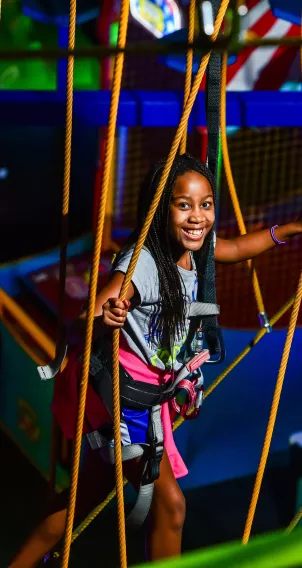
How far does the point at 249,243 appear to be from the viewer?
217 cm

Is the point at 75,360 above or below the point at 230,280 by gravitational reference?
above

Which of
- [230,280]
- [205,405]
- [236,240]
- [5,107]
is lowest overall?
[205,405]

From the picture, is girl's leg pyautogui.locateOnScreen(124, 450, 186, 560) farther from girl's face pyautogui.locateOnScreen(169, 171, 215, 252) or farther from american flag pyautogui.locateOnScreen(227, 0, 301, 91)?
american flag pyautogui.locateOnScreen(227, 0, 301, 91)

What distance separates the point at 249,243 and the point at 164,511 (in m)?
0.66

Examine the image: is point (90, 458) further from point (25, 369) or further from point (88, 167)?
point (88, 167)

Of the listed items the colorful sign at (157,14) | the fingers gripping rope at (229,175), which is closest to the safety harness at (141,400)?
the fingers gripping rope at (229,175)

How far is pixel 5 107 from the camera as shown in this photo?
2387mm

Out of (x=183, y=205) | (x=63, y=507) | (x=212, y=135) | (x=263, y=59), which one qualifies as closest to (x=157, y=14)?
(x=263, y=59)

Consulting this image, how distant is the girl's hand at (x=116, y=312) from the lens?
1696 mm

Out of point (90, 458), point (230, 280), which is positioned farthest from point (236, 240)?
point (230, 280)

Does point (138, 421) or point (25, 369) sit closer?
point (138, 421)

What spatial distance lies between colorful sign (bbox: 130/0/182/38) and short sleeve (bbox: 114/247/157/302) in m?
2.63

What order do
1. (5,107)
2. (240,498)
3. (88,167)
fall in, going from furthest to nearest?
(88,167)
(240,498)
(5,107)

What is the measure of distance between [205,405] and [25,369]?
67cm
